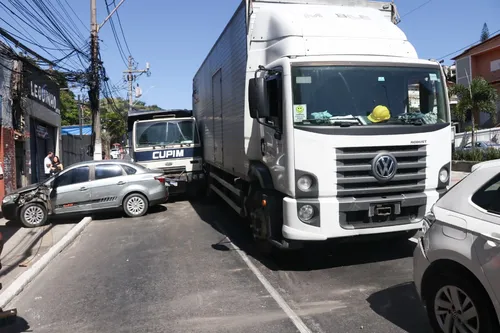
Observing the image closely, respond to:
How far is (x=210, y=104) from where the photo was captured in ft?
37.7

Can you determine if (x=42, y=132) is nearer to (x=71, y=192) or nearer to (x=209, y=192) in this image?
(x=71, y=192)

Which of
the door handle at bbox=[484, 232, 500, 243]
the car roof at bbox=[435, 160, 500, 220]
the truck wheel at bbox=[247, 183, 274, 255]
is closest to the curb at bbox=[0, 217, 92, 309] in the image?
the truck wheel at bbox=[247, 183, 274, 255]

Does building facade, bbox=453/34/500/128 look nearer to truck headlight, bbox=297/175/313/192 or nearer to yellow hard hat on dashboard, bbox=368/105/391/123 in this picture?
yellow hard hat on dashboard, bbox=368/105/391/123

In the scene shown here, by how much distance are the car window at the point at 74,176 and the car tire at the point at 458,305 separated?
381 inches

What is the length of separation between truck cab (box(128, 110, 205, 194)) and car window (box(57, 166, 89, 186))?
7.74 ft

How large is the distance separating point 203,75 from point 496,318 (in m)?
10.5

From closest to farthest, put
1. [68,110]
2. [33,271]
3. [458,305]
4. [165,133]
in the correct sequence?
[458,305], [33,271], [165,133], [68,110]

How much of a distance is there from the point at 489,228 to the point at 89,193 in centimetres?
1000

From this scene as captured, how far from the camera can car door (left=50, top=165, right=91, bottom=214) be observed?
11.1 m

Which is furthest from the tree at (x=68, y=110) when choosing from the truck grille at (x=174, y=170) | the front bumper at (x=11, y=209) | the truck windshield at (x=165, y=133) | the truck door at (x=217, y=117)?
the truck door at (x=217, y=117)

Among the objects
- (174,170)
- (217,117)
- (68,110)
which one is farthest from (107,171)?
(68,110)

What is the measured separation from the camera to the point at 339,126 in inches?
219

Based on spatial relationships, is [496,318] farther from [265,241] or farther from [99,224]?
[99,224]

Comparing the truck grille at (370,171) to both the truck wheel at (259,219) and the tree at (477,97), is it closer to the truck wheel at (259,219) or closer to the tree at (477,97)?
the truck wheel at (259,219)
